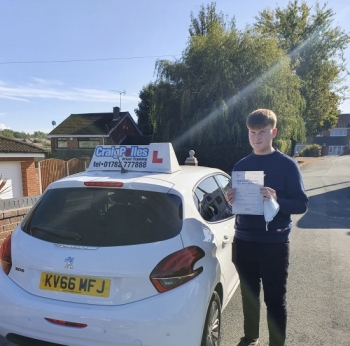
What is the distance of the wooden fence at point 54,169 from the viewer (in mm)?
16031

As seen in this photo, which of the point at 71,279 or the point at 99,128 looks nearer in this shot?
the point at 71,279

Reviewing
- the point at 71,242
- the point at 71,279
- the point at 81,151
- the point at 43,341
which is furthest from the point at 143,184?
the point at 81,151

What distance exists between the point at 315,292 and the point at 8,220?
422cm

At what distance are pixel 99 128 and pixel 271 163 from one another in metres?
35.9

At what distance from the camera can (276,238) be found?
2.38 metres

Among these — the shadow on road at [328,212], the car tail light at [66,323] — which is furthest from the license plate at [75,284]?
the shadow on road at [328,212]

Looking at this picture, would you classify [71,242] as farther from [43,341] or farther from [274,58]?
[274,58]

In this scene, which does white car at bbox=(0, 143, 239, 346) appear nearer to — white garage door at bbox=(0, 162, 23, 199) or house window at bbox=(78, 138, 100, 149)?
white garage door at bbox=(0, 162, 23, 199)

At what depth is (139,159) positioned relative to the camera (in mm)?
2912

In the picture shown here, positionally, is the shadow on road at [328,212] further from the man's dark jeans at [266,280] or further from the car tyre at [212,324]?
the car tyre at [212,324]

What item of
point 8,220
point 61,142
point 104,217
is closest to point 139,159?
point 104,217

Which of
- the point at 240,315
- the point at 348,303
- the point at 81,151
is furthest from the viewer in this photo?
the point at 81,151

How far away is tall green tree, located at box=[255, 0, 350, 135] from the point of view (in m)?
27.0

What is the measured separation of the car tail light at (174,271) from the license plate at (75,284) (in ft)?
1.06
